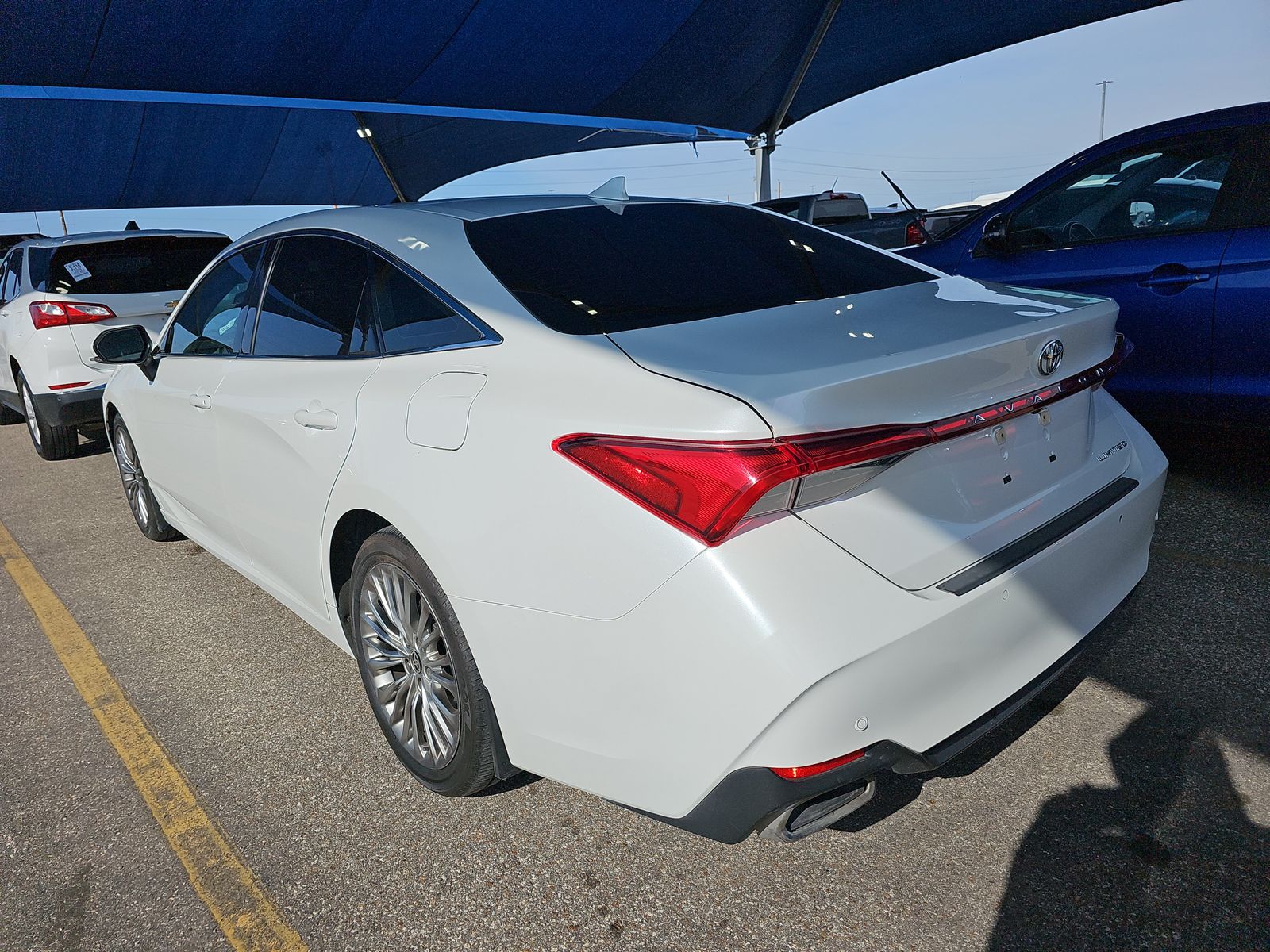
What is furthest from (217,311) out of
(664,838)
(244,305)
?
(664,838)

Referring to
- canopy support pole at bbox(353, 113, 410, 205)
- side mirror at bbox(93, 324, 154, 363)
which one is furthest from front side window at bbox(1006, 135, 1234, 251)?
canopy support pole at bbox(353, 113, 410, 205)

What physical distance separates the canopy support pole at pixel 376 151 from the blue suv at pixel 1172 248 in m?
14.6

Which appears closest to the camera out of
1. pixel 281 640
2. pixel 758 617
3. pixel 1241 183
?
pixel 758 617

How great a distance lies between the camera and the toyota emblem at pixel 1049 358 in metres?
2.00

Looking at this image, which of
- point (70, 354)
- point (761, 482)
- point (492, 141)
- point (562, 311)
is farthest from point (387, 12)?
point (761, 482)

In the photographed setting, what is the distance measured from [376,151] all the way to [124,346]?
672 inches

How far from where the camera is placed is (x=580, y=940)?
1918 millimetres

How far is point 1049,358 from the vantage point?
2.02m

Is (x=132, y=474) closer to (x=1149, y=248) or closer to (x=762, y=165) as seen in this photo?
(x=1149, y=248)

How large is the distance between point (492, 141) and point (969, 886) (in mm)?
19377

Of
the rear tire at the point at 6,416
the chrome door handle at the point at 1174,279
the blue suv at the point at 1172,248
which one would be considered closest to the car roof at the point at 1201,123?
the blue suv at the point at 1172,248

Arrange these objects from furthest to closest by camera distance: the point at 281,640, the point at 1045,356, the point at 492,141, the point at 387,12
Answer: the point at 492,141, the point at 387,12, the point at 281,640, the point at 1045,356

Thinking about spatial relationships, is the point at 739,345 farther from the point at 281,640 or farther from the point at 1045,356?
the point at 281,640

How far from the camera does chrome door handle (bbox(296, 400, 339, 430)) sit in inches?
96.3
